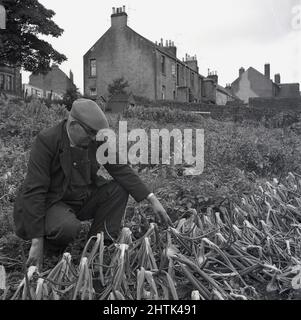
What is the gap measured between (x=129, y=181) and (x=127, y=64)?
27.5 m

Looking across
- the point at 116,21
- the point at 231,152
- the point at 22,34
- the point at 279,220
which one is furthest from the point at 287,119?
the point at 116,21

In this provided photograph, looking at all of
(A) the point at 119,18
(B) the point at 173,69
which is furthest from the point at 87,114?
(B) the point at 173,69

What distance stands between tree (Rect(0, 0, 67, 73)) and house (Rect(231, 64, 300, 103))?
2852 centimetres

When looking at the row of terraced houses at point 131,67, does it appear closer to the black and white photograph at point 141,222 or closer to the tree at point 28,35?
the tree at point 28,35

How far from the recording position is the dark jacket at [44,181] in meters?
2.60

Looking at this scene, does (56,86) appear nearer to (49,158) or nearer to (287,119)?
(287,119)

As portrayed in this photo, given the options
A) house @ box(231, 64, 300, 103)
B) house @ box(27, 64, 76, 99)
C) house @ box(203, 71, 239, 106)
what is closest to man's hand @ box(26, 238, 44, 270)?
house @ box(203, 71, 239, 106)

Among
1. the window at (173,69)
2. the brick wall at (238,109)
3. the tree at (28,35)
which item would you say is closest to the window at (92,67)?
the window at (173,69)

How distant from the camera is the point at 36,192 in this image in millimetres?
2613

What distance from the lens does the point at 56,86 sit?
134 ft

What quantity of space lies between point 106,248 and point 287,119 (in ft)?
41.3

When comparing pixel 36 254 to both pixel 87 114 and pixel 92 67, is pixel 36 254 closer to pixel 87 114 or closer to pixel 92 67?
pixel 87 114

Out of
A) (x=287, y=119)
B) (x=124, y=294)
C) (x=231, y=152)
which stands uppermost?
(x=287, y=119)

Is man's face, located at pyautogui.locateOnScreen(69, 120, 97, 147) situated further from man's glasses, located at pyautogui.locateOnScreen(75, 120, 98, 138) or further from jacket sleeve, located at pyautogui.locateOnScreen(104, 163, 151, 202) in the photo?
jacket sleeve, located at pyautogui.locateOnScreen(104, 163, 151, 202)
